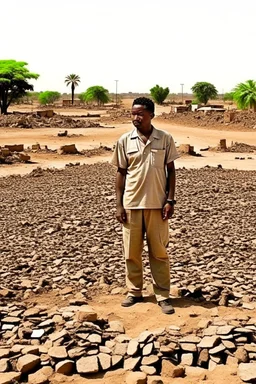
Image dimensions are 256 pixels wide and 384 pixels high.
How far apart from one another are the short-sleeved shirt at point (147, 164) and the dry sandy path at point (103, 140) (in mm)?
11043

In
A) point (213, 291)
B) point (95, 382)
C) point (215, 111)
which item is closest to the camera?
point (95, 382)

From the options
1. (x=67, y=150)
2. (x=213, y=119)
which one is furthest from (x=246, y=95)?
(x=67, y=150)

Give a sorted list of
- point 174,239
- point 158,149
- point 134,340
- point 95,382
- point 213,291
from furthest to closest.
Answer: point 174,239 → point 213,291 → point 158,149 → point 134,340 → point 95,382

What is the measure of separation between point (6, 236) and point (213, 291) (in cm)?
334

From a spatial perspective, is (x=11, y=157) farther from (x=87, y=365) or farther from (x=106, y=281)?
(x=87, y=365)

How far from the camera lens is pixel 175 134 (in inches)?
1063

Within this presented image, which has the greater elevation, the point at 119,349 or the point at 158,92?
the point at 158,92

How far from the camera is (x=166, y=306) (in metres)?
4.07

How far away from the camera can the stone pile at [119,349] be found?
10.9ft

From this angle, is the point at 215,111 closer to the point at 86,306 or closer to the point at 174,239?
the point at 174,239

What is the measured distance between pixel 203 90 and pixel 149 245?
6435 centimetres

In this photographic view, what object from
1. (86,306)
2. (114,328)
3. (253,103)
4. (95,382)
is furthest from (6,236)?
(253,103)

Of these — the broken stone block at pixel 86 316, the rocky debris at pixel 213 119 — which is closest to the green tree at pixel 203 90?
the rocky debris at pixel 213 119

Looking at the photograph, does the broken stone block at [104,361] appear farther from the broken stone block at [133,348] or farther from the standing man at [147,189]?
the standing man at [147,189]
